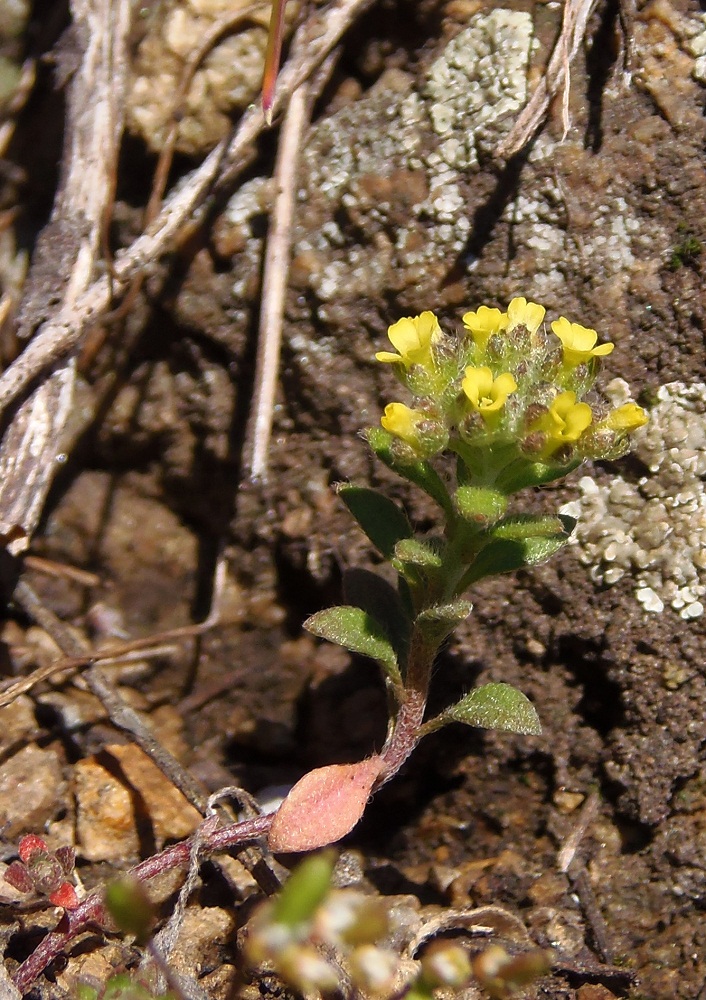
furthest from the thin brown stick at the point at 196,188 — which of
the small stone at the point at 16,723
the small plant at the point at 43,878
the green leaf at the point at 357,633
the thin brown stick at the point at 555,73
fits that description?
the small plant at the point at 43,878

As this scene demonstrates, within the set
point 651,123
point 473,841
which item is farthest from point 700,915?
point 651,123

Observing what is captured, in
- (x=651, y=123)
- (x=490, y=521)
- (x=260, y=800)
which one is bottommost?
(x=260, y=800)

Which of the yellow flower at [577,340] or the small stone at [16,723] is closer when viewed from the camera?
the yellow flower at [577,340]

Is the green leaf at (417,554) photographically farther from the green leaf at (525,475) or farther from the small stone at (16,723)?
the small stone at (16,723)

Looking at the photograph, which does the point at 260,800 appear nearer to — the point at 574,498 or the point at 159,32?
the point at 574,498

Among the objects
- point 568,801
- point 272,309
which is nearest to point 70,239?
point 272,309
